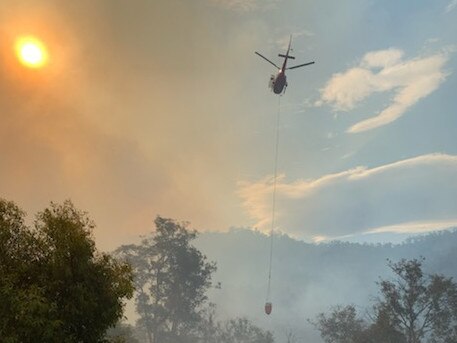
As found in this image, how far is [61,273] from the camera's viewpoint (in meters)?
13.1

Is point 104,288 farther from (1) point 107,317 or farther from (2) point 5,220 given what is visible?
(2) point 5,220

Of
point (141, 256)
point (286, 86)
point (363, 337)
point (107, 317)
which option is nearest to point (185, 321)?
point (141, 256)

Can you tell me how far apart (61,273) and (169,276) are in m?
67.6

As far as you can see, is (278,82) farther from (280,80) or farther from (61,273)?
(61,273)

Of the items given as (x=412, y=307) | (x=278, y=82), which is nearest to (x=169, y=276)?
(x=412, y=307)

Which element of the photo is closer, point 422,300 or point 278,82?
point 278,82

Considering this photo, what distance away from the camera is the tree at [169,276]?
77.9m

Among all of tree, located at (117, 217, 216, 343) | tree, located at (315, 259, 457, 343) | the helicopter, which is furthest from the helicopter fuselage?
tree, located at (117, 217, 216, 343)

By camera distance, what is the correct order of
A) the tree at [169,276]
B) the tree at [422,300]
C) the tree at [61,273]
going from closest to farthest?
the tree at [61,273]
the tree at [422,300]
the tree at [169,276]

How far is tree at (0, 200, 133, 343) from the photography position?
12.7m

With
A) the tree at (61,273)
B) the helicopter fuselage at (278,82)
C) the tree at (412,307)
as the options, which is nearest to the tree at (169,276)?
the tree at (412,307)

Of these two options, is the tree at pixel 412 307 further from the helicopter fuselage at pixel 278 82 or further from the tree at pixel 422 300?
the helicopter fuselage at pixel 278 82

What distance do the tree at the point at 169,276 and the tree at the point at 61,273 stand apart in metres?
65.6

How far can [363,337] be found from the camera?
57438 mm
